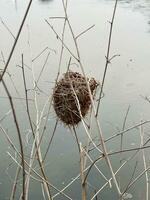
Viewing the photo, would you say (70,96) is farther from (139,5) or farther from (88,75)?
(139,5)

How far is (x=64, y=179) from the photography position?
338 cm

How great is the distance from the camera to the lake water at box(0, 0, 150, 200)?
3301 mm

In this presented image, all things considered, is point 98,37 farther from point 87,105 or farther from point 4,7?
point 87,105

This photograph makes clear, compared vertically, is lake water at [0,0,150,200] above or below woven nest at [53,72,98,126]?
below

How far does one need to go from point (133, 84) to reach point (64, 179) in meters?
1.97

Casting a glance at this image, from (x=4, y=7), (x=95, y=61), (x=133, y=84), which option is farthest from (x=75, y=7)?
(x=133, y=84)

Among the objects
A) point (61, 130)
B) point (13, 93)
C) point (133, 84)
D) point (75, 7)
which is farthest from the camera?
point (75, 7)

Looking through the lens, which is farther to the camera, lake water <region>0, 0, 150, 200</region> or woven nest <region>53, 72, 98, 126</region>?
lake water <region>0, 0, 150, 200</region>

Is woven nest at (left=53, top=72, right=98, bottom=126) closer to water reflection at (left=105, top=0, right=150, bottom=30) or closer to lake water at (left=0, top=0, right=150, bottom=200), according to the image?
lake water at (left=0, top=0, right=150, bottom=200)

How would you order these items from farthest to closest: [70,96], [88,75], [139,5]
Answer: [139,5]
[88,75]
[70,96]

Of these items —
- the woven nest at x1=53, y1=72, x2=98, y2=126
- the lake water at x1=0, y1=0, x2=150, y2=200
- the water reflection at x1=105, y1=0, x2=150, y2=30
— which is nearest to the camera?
the woven nest at x1=53, y1=72, x2=98, y2=126

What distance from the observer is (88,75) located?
4.67 meters

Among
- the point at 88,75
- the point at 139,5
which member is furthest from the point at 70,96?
the point at 139,5

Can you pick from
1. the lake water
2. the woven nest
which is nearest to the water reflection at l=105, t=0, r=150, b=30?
the lake water
